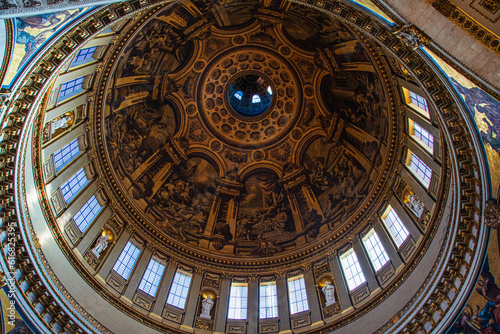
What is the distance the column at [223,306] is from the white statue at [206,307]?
469 millimetres

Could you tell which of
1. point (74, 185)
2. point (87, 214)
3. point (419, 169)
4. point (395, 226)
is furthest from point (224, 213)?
point (419, 169)

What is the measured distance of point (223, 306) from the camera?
72.2 ft

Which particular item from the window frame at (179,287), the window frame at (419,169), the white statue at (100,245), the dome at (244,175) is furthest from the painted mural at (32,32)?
the window frame at (419,169)

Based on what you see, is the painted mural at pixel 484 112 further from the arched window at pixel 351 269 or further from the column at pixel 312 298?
the column at pixel 312 298

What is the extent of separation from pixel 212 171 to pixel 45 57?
18750 mm

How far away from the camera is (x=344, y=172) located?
1039 inches

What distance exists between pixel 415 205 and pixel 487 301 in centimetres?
684

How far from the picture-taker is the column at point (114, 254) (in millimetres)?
20039

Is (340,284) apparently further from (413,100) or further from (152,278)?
(152,278)

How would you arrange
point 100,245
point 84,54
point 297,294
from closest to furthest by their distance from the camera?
point 84,54, point 100,245, point 297,294

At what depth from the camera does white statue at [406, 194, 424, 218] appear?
18661 mm

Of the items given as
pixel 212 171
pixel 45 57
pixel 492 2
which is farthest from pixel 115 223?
pixel 492 2

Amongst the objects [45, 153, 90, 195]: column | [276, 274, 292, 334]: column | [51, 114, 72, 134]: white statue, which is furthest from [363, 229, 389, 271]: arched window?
[51, 114, 72, 134]: white statue

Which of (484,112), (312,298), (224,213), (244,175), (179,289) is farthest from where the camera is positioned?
(244,175)
